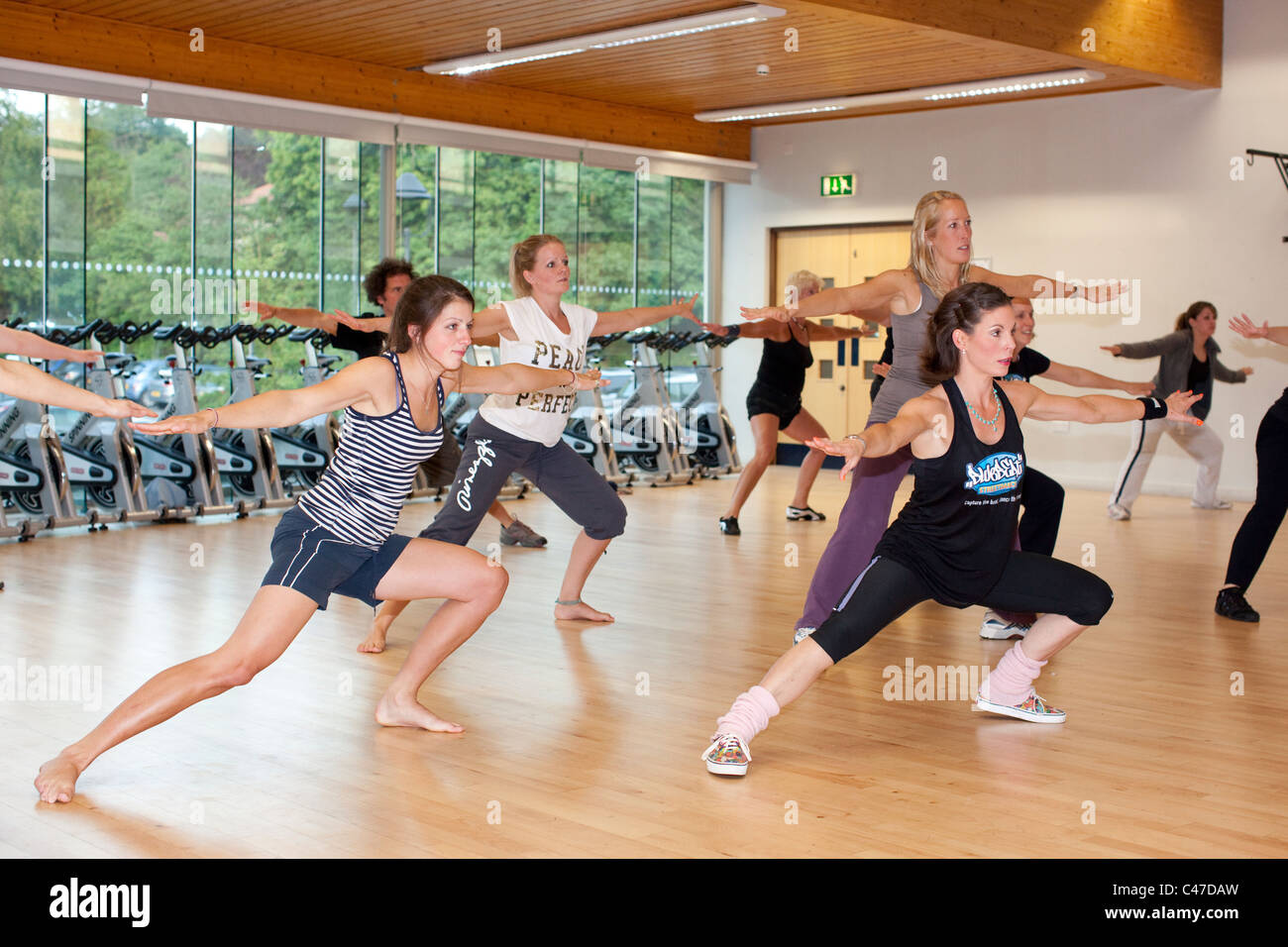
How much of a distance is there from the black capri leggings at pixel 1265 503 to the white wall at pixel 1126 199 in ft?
17.7

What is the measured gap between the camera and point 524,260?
514 centimetres

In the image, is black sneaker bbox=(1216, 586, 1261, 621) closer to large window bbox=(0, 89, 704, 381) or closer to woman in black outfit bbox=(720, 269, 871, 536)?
woman in black outfit bbox=(720, 269, 871, 536)

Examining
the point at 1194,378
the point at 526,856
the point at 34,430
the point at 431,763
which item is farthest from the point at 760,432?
the point at 526,856

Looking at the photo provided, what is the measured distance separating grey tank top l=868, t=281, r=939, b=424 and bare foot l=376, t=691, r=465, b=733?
5.61ft

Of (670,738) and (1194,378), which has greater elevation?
(1194,378)

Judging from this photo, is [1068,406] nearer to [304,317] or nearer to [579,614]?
[579,614]

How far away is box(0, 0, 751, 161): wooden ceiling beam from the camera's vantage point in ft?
29.8

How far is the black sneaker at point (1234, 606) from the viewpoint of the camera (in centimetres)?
566

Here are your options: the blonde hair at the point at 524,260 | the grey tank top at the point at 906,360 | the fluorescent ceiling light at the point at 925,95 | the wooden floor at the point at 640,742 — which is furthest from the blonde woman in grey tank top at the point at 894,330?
the fluorescent ceiling light at the point at 925,95

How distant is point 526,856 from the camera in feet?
9.20

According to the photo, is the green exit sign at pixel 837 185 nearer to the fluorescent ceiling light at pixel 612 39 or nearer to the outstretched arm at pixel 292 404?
the fluorescent ceiling light at pixel 612 39

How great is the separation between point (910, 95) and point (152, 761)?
941cm

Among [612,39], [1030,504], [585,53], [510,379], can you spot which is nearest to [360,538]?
[510,379]
